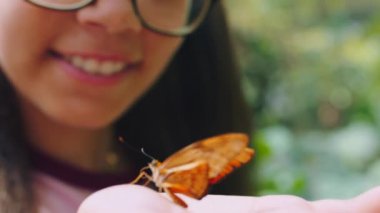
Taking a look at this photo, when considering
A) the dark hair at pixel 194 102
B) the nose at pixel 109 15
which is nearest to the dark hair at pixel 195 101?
the dark hair at pixel 194 102

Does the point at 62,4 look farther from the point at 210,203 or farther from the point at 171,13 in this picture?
the point at 210,203

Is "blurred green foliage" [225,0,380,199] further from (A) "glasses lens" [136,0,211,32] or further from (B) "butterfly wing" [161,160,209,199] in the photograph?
(B) "butterfly wing" [161,160,209,199]

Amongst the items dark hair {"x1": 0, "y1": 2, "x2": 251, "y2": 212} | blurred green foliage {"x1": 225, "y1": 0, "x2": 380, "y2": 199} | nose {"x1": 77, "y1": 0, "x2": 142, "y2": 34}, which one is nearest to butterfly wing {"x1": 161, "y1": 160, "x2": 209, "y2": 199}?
nose {"x1": 77, "y1": 0, "x2": 142, "y2": 34}

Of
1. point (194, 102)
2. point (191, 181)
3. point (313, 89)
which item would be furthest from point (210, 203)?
point (313, 89)

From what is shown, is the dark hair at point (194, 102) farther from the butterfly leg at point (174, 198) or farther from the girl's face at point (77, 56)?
the butterfly leg at point (174, 198)

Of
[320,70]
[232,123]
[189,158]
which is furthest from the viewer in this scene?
[320,70]

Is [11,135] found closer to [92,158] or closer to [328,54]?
[92,158]

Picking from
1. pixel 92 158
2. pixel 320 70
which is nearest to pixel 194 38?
pixel 92 158
